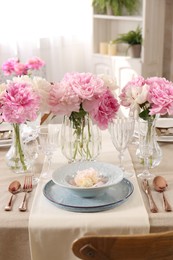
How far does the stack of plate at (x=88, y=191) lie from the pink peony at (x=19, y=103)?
0.22 meters

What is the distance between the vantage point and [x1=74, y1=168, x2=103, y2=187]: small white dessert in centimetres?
128

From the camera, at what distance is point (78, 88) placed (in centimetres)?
140

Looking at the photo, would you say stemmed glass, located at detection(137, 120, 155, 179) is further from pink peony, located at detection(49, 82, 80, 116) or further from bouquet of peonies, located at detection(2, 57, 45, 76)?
bouquet of peonies, located at detection(2, 57, 45, 76)

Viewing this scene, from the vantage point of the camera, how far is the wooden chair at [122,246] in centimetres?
98

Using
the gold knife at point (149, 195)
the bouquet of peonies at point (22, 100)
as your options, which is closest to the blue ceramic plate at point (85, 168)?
the gold knife at point (149, 195)

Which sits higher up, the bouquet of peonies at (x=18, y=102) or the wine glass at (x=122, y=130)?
the bouquet of peonies at (x=18, y=102)

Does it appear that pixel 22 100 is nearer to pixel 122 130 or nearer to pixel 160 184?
pixel 122 130

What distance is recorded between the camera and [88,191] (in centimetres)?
126

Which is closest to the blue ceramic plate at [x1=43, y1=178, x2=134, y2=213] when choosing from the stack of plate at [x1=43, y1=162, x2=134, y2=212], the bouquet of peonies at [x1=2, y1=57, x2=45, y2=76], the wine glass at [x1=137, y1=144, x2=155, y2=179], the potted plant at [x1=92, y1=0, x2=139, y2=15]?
the stack of plate at [x1=43, y1=162, x2=134, y2=212]

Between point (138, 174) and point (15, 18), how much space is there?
2.12 meters

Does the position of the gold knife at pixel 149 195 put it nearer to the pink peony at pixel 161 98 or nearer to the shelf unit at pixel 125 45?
the pink peony at pixel 161 98

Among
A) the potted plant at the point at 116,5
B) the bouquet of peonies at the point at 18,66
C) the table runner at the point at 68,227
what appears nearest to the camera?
the table runner at the point at 68,227

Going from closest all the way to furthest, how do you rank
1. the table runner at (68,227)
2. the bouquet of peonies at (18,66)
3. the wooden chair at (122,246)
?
the wooden chair at (122,246)
the table runner at (68,227)
the bouquet of peonies at (18,66)

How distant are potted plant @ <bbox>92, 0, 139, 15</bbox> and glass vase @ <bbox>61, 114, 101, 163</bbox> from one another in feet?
6.47
